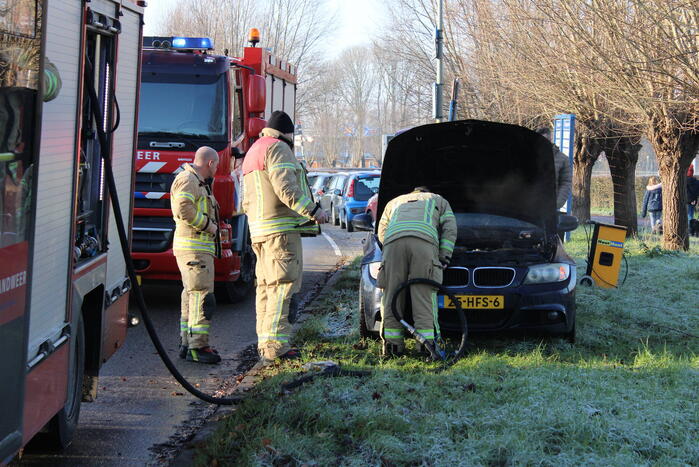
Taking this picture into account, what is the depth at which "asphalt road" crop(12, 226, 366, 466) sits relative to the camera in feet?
16.1

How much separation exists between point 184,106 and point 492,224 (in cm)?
382

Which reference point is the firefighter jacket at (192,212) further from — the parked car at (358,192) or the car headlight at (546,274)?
the parked car at (358,192)

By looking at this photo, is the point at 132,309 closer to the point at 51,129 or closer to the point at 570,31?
the point at 51,129

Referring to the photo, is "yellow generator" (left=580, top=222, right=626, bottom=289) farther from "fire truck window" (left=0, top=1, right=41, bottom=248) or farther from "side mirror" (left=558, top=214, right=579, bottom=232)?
"fire truck window" (left=0, top=1, right=41, bottom=248)

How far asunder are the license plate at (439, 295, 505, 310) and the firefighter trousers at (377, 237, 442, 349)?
28 cm

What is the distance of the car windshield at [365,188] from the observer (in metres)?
23.0

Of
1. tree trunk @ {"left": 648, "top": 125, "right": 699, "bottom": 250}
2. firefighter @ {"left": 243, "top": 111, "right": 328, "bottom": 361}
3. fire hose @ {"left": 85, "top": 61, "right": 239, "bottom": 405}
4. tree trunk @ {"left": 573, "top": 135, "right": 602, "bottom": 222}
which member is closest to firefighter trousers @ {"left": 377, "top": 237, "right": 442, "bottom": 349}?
firefighter @ {"left": 243, "top": 111, "right": 328, "bottom": 361}

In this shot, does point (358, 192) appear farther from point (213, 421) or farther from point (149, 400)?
point (213, 421)

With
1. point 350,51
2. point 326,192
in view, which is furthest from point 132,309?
point 350,51

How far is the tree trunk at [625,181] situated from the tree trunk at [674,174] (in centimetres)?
274

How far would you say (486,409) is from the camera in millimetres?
5227

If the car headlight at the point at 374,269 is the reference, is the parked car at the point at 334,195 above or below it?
above

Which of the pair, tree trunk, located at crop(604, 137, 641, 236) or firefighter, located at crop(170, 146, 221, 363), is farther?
tree trunk, located at crop(604, 137, 641, 236)

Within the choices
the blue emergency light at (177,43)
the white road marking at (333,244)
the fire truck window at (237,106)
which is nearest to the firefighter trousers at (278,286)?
the fire truck window at (237,106)
